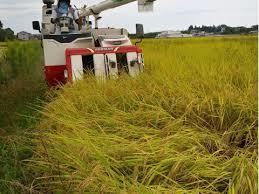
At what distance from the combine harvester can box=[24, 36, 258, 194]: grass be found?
6.66 feet

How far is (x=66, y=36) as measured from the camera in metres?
8.47

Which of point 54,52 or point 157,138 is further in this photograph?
point 54,52

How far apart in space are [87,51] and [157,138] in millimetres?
4151

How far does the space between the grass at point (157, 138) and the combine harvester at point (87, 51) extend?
203 centimetres

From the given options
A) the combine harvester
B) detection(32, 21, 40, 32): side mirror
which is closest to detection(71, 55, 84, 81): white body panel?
the combine harvester

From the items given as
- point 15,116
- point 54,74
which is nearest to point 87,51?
point 54,74

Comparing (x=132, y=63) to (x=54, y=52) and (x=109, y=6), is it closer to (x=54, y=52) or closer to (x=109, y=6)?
(x=109, y=6)

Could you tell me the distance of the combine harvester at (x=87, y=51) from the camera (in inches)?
304

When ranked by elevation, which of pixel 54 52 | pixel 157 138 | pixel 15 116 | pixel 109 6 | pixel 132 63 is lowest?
pixel 15 116

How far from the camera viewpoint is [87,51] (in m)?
7.80

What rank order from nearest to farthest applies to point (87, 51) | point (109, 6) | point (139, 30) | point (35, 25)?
point (87, 51) → point (109, 6) → point (139, 30) → point (35, 25)

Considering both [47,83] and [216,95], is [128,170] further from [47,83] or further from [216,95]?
[47,83]

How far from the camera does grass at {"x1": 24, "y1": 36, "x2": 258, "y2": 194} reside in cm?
324

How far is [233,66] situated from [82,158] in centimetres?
298
